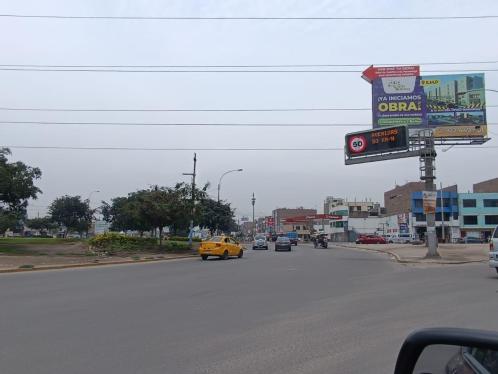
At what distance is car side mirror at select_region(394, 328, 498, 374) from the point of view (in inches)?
93.7

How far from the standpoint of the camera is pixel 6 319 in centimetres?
1058

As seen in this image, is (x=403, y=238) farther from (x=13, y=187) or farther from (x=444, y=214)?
(x=13, y=187)

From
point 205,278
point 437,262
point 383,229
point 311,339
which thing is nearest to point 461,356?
point 311,339

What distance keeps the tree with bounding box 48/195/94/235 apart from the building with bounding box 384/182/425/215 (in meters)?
62.0

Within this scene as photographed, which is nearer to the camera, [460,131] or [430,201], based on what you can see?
[430,201]

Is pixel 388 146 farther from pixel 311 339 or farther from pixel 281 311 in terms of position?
pixel 311 339

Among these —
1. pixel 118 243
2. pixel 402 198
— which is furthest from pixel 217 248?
pixel 402 198

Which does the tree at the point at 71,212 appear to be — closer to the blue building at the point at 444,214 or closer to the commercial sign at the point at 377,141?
the blue building at the point at 444,214

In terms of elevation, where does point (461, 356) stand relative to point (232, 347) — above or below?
above

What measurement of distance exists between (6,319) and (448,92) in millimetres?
37393

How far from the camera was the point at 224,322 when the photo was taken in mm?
10242

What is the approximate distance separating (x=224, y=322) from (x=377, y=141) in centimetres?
2721

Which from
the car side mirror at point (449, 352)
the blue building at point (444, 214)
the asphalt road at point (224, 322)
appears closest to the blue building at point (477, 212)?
A: the blue building at point (444, 214)

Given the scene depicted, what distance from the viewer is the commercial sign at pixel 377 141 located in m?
34.4
